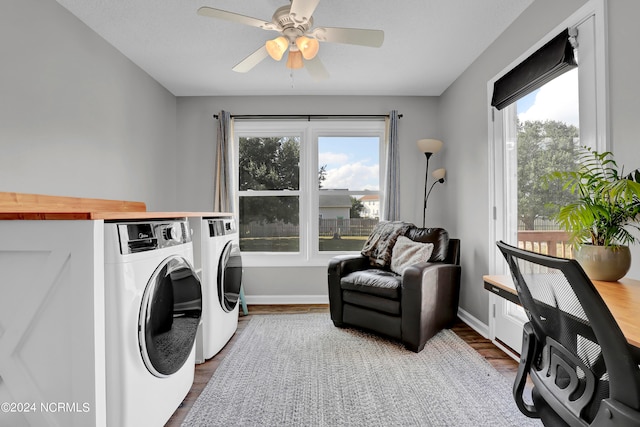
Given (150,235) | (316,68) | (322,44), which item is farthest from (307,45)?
(150,235)

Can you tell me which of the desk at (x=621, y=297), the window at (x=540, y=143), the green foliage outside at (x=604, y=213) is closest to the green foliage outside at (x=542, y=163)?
the window at (x=540, y=143)

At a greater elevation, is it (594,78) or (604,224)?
(594,78)

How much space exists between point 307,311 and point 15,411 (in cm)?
251

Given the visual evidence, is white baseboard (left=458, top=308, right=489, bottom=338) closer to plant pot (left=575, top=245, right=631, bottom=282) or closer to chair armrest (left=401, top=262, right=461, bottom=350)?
chair armrest (left=401, top=262, right=461, bottom=350)

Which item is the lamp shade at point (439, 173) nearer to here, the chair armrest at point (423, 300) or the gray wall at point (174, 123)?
the gray wall at point (174, 123)

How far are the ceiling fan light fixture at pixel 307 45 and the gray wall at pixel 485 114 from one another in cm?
147

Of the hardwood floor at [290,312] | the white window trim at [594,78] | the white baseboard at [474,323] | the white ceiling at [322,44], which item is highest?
the white ceiling at [322,44]

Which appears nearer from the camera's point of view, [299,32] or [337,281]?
[299,32]

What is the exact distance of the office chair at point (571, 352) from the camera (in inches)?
25.3

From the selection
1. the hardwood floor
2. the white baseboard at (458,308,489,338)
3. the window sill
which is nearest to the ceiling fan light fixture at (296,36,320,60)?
the hardwood floor

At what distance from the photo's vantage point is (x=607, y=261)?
130 cm

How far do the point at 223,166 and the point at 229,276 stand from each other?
5.00ft

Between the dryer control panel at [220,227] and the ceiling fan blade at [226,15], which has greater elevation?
the ceiling fan blade at [226,15]

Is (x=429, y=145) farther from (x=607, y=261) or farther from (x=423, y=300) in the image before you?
(x=607, y=261)
